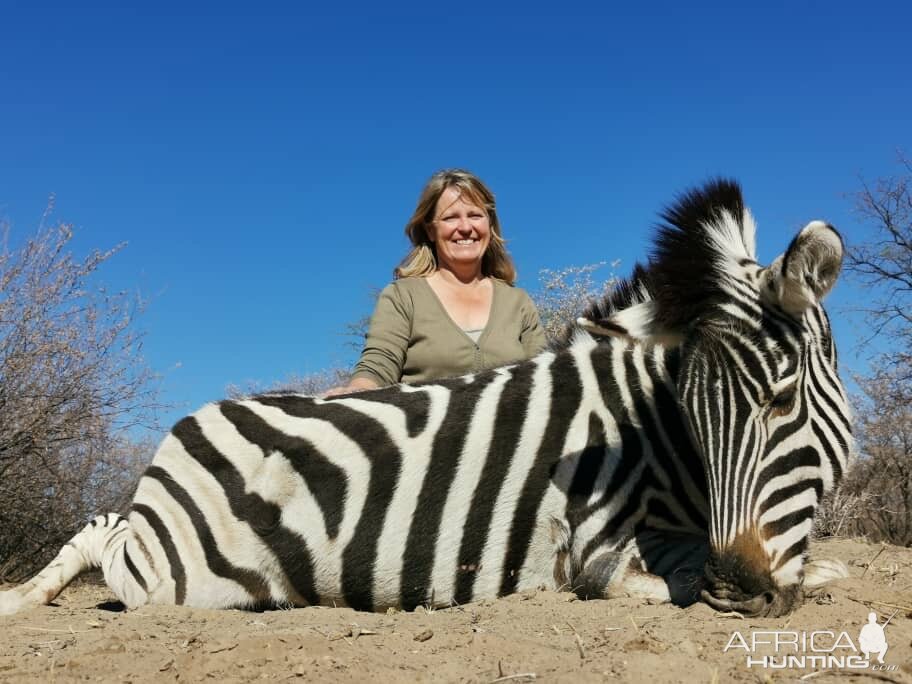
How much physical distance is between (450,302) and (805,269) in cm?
256

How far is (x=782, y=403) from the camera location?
257 cm

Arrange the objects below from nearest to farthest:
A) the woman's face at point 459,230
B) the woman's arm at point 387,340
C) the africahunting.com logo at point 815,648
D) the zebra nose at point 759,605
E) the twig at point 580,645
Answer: the africahunting.com logo at point 815,648, the twig at point 580,645, the zebra nose at point 759,605, the woman's arm at point 387,340, the woman's face at point 459,230

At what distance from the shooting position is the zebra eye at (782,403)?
2.55m

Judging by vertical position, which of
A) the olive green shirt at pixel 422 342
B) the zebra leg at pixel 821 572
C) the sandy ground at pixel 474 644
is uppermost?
the olive green shirt at pixel 422 342

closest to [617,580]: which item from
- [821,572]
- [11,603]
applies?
[821,572]

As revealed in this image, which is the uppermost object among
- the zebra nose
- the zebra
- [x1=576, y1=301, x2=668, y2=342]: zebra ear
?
[x1=576, y1=301, x2=668, y2=342]: zebra ear

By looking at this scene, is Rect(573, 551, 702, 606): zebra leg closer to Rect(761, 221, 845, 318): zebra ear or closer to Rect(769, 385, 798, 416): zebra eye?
Rect(769, 385, 798, 416): zebra eye

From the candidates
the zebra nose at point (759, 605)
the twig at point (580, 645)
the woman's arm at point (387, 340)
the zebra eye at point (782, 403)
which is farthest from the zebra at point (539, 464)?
the woman's arm at point (387, 340)

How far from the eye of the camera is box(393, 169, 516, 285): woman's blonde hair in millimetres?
5074

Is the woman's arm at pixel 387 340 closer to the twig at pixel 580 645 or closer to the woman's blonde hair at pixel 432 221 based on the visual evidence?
the woman's blonde hair at pixel 432 221

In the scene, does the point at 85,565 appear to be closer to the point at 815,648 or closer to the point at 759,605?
the point at 759,605

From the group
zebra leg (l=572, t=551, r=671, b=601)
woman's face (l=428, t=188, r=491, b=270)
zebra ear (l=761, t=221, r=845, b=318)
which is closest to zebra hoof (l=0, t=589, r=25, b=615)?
zebra leg (l=572, t=551, r=671, b=601)

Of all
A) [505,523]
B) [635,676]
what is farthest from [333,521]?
[635,676]

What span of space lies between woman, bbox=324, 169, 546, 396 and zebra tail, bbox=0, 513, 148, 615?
138cm
